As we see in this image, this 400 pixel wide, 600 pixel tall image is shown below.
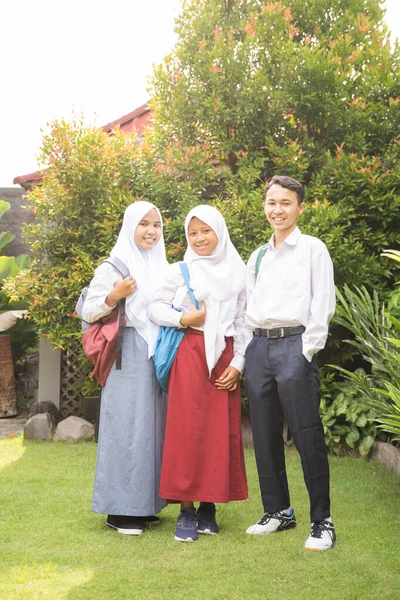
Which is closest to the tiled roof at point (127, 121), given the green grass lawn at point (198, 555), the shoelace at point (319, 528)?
the green grass lawn at point (198, 555)

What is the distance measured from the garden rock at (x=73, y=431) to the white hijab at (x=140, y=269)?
11.2 feet

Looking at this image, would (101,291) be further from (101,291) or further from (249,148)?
(249,148)

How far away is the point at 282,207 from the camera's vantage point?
13.0 feet

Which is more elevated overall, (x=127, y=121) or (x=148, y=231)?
(x=127, y=121)

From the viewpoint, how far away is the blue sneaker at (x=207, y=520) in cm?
414

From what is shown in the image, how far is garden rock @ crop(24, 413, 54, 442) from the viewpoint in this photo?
7449mm

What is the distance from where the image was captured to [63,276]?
7.52m

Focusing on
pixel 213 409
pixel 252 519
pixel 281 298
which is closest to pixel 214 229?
pixel 281 298

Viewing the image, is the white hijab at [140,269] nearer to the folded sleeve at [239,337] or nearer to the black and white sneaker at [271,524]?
the folded sleeve at [239,337]

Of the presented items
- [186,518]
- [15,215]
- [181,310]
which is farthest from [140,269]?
[15,215]

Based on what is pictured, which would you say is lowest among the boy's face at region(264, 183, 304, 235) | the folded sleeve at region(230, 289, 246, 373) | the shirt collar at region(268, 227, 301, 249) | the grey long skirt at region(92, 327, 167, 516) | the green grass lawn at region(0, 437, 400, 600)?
the green grass lawn at region(0, 437, 400, 600)

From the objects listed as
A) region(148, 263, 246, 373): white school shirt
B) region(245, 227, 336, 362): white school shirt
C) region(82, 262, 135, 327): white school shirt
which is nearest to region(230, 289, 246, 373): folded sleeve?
region(148, 263, 246, 373): white school shirt

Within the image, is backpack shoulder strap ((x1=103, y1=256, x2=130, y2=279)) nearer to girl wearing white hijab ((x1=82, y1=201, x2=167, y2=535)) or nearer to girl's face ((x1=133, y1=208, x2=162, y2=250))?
girl wearing white hijab ((x1=82, y1=201, x2=167, y2=535))

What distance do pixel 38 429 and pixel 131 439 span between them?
11.7ft
